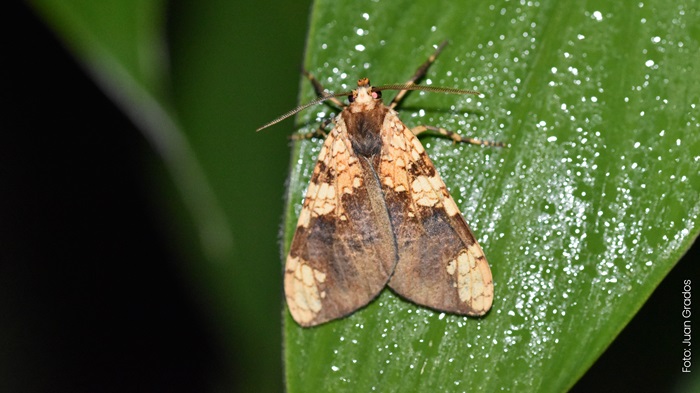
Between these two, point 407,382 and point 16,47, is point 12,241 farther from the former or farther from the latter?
point 407,382

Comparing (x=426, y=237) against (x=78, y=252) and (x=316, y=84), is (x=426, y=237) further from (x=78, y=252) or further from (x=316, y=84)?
(x=78, y=252)

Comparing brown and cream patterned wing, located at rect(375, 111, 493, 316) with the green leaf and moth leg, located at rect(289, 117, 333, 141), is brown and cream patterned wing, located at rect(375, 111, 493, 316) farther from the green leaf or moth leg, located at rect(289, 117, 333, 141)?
moth leg, located at rect(289, 117, 333, 141)

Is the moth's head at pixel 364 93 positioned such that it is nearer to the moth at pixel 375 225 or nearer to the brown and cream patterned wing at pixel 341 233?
the moth at pixel 375 225

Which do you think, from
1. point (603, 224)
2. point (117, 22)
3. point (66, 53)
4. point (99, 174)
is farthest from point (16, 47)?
point (603, 224)

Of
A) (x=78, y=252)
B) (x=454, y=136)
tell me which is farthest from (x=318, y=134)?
(x=78, y=252)

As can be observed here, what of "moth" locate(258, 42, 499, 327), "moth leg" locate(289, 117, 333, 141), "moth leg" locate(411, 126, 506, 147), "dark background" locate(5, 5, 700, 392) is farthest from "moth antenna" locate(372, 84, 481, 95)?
Answer: "dark background" locate(5, 5, 700, 392)
